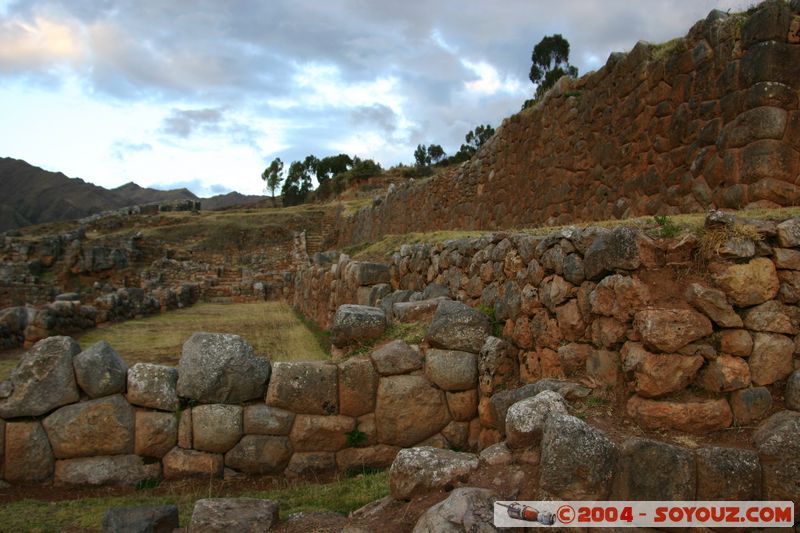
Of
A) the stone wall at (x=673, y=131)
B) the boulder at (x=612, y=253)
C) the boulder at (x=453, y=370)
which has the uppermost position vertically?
the stone wall at (x=673, y=131)

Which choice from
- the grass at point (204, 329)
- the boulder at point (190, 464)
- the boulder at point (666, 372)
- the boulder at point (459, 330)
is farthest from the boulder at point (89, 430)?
the boulder at point (666, 372)

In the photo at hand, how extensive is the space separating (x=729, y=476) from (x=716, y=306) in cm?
106

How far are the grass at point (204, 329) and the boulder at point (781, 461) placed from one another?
667cm

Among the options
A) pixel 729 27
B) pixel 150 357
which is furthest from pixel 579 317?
pixel 150 357

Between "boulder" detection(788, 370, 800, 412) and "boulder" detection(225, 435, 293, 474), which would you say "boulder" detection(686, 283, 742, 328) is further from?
"boulder" detection(225, 435, 293, 474)

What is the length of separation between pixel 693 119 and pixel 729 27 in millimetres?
985

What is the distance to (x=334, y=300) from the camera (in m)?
13.0

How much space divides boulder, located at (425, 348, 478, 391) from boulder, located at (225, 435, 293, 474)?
1603 millimetres

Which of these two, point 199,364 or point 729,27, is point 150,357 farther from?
point 729,27

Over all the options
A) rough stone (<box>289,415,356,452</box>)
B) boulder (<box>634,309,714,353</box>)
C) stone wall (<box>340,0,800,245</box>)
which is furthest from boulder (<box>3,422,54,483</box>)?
stone wall (<box>340,0,800,245</box>)

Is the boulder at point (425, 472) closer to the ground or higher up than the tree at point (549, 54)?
closer to the ground

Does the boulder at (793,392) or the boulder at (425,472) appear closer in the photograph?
the boulder at (793,392)

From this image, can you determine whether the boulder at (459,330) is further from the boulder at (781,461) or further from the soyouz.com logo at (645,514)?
the boulder at (781,461)

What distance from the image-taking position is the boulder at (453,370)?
5844mm
